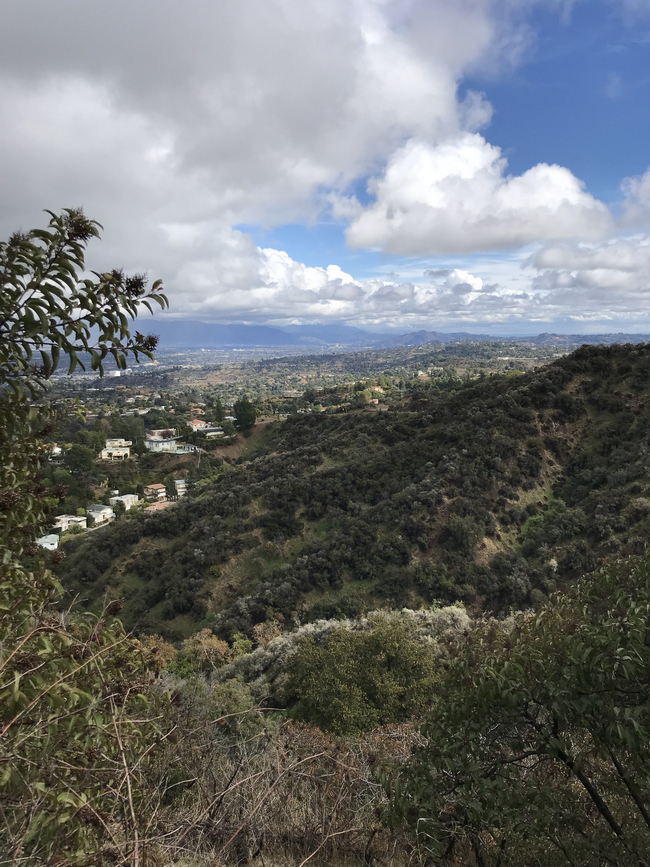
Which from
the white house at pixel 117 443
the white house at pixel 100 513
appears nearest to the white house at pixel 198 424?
the white house at pixel 117 443

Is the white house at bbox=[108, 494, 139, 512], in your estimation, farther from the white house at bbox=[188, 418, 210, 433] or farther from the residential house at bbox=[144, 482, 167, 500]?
the white house at bbox=[188, 418, 210, 433]

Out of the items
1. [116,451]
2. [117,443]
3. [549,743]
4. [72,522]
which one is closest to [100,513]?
[72,522]

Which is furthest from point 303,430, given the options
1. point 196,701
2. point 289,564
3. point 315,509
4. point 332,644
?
point 196,701

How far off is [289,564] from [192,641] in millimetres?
7115

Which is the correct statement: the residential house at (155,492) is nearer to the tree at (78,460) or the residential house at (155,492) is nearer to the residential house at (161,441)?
the tree at (78,460)

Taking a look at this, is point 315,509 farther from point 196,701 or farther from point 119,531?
point 196,701

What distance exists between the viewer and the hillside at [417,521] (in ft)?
74.7

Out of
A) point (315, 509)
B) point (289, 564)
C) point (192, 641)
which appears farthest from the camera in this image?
point (315, 509)

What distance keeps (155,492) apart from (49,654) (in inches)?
2070

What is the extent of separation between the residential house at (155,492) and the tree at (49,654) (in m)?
50.7

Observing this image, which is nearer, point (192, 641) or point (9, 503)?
point (9, 503)

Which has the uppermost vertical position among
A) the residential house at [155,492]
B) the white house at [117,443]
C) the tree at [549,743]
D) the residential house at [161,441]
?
the tree at [549,743]

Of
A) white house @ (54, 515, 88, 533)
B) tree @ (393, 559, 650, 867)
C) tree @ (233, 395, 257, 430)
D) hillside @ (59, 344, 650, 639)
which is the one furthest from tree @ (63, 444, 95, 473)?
tree @ (393, 559, 650, 867)

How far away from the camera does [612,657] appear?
3145 mm
